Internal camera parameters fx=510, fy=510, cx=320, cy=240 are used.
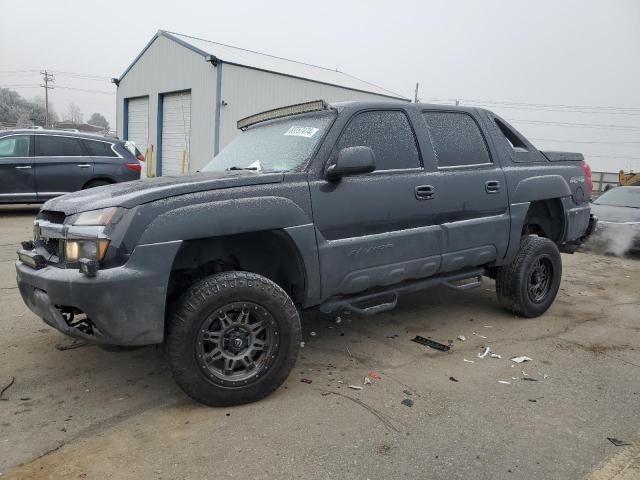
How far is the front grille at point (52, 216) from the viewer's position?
10.4 ft

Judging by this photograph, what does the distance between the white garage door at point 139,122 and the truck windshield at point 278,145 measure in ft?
62.5

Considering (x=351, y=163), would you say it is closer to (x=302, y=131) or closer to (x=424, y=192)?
(x=302, y=131)

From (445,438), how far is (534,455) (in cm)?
46

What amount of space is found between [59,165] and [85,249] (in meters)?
8.85

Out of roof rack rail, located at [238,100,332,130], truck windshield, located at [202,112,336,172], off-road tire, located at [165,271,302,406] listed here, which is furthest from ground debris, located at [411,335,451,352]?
roof rack rail, located at [238,100,332,130]

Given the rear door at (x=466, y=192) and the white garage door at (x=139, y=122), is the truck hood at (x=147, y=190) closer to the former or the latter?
the rear door at (x=466, y=192)

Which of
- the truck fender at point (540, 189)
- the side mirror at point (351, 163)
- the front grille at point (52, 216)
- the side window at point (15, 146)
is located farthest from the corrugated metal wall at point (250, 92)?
the side mirror at point (351, 163)

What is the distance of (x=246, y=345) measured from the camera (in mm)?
3152

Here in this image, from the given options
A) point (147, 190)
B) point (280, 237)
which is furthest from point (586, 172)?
point (147, 190)

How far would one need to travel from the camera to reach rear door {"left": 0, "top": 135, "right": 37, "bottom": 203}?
10.1 meters

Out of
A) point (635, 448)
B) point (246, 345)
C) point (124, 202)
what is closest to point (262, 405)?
point (246, 345)

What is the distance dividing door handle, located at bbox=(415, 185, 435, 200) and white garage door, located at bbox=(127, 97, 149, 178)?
19995 millimetres

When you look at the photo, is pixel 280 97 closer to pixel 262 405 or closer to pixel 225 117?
pixel 225 117

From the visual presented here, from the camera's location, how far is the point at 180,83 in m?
19.7
